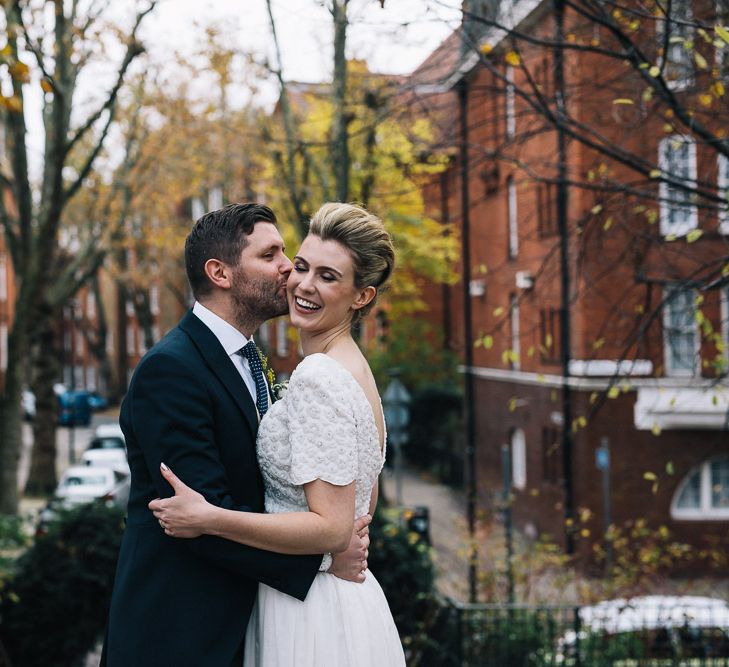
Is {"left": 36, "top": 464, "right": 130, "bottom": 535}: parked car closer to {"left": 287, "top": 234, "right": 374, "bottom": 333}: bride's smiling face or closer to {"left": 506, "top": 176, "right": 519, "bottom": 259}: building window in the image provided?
{"left": 506, "top": 176, "right": 519, "bottom": 259}: building window

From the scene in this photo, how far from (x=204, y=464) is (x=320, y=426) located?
38 centimetres

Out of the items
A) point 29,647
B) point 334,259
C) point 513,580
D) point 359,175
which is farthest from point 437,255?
point 334,259

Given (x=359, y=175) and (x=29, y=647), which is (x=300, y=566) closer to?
(x=29, y=647)

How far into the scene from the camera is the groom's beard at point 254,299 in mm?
3602

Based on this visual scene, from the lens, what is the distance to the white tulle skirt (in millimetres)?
3510

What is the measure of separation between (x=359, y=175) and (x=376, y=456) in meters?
14.6

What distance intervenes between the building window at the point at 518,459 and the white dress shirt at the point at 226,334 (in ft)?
83.3

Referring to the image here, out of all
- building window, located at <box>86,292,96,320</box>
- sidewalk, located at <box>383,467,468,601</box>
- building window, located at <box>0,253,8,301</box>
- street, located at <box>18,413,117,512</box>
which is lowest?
sidewalk, located at <box>383,467,468,601</box>

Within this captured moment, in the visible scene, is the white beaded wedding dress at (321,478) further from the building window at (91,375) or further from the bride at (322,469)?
the building window at (91,375)

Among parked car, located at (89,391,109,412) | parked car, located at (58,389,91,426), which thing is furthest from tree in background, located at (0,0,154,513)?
parked car, located at (89,391,109,412)

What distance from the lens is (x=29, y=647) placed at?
870 cm

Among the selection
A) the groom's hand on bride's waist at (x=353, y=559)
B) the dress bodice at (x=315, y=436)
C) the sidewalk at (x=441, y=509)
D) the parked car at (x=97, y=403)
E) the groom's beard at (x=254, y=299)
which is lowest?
the sidewalk at (x=441, y=509)

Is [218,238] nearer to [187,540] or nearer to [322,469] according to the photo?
[322,469]

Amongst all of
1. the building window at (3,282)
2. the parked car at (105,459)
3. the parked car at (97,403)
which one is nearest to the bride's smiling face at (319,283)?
the parked car at (105,459)
